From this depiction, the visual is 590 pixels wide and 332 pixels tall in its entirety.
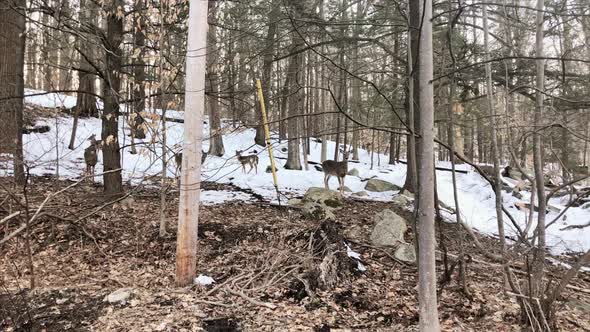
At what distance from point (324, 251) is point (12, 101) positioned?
20.9 feet

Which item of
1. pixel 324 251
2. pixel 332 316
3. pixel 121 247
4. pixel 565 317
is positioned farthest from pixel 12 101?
pixel 565 317

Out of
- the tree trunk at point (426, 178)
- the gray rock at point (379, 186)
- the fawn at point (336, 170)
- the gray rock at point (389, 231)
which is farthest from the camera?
the gray rock at point (379, 186)

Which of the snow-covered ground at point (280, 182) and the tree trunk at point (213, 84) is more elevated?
the tree trunk at point (213, 84)

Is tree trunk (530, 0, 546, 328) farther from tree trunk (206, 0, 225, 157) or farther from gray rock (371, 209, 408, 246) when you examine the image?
tree trunk (206, 0, 225, 157)

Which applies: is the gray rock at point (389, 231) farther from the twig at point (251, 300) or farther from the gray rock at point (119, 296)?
the gray rock at point (119, 296)

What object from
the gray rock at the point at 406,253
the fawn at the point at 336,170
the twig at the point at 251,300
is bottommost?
the twig at the point at 251,300

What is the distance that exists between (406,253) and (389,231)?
2.40 ft

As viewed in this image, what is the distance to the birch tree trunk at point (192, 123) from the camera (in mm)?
4676

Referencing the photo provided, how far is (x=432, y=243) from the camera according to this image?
9.79 ft

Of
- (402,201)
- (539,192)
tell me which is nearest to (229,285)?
(539,192)

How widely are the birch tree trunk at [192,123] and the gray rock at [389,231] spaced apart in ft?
10.6

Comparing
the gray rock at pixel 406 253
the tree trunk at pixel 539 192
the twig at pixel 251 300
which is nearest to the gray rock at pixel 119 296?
the twig at pixel 251 300

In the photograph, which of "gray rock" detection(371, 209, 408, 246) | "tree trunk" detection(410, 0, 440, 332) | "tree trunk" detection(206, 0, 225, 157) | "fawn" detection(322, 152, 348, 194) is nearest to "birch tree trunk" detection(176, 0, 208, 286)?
"tree trunk" detection(206, 0, 225, 157)

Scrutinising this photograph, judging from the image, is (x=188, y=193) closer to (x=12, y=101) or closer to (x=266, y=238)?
(x=266, y=238)
